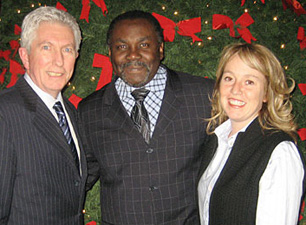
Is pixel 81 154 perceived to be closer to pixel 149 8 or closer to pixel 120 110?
pixel 120 110

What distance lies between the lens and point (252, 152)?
143 centimetres

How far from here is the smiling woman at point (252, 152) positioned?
4.21 ft

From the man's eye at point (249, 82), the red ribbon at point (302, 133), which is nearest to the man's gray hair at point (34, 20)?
the man's eye at point (249, 82)

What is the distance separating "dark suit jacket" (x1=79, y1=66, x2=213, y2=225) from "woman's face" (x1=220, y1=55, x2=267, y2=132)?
0.33 metres

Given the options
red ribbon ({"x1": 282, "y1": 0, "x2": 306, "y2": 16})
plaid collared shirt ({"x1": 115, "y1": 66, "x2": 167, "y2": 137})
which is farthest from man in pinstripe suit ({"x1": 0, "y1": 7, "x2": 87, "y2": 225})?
red ribbon ({"x1": 282, "y1": 0, "x2": 306, "y2": 16})

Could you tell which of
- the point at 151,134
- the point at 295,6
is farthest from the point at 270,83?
the point at 295,6

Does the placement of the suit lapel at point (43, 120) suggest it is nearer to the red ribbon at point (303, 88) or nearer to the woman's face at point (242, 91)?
the woman's face at point (242, 91)

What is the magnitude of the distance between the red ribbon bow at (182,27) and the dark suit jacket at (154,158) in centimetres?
54

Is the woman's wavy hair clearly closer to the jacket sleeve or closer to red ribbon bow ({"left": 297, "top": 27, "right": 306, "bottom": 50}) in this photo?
red ribbon bow ({"left": 297, "top": 27, "right": 306, "bottom": 50})

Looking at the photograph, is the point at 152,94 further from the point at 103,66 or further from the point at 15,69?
the point at 15,69

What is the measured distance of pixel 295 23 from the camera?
2479 millimetres

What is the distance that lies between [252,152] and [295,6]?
1.61 metres

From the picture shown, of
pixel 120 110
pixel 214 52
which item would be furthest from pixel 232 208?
pixel 214 52

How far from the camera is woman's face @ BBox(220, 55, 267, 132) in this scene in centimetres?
156
